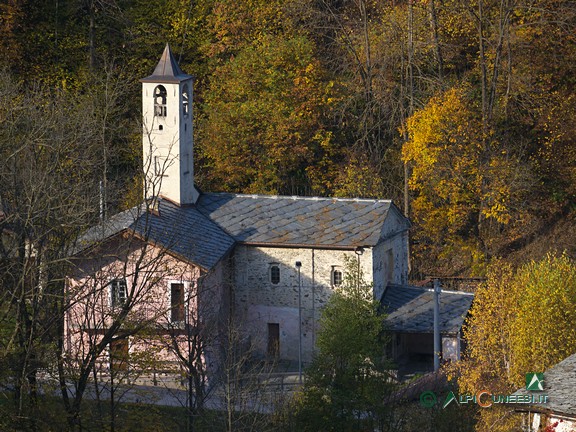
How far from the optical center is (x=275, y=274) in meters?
45.5

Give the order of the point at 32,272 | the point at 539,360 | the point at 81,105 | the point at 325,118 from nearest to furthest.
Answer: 1. the point at 32,272
2. the point at 539,360
3. the point at 81,105
4. the point at 325,118

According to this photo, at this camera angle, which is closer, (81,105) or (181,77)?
(181,77)

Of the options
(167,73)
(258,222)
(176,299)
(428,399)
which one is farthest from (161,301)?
(428,399)

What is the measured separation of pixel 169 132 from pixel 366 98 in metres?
13.8

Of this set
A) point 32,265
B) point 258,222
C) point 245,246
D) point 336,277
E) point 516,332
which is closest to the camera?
point 32,265

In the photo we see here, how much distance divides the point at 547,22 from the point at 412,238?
9593mm

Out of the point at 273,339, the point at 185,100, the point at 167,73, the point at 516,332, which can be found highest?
the point at 167,73

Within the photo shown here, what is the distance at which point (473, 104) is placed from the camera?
182 ft

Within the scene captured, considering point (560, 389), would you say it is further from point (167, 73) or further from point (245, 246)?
point (167, 73)

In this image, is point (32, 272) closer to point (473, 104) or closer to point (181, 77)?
point (181, 77)

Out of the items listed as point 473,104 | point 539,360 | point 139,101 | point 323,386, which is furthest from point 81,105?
point 539,360

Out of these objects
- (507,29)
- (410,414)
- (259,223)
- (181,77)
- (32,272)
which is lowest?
(410,414)

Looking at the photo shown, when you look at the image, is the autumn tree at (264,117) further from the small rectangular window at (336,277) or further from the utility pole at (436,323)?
the utility pole at (436,323)

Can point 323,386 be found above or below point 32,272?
below
